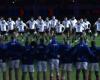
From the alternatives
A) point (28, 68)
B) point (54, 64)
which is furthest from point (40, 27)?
point (28, 68)

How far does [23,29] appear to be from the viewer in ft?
134

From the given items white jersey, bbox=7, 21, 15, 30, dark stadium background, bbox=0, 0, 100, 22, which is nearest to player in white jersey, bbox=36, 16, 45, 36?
white jersey, bbox=7, 21, 15, 30

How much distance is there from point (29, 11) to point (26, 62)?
1166 inches

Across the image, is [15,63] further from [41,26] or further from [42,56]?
[41,26]

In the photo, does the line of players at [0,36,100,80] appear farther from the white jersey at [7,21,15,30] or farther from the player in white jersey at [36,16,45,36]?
the white jersey at [7,21,15,30]

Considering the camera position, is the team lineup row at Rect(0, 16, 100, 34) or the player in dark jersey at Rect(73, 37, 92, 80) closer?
the player in dark jersey at Rect(73, 37, 92, 80)

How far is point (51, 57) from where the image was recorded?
22141 millimetres

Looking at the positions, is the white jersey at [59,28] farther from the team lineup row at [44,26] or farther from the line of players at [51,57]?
the line of players at [51,57]

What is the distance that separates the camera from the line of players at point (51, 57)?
21.7 metres

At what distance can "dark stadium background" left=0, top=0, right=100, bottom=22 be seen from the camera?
50.3 metres

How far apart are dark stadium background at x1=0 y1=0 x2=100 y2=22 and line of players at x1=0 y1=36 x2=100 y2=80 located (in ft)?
90.5

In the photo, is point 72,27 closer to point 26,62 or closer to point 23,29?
point 23,29

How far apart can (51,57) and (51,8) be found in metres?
29.3

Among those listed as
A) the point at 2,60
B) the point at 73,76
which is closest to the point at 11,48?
the point at 2,60
